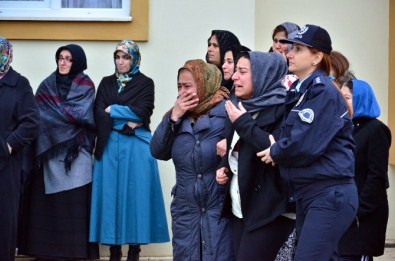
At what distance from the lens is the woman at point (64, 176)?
7684 mm

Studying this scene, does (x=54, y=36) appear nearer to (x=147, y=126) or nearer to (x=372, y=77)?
(x=147, y=126)

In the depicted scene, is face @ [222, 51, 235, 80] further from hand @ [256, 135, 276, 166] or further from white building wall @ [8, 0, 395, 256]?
hand @ [256, 135, 276, 166]

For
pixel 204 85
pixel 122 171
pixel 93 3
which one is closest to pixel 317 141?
pixel 204 85

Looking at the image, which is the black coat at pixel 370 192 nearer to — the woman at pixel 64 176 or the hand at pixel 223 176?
the hand at pixel 223 176

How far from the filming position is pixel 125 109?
302 inches

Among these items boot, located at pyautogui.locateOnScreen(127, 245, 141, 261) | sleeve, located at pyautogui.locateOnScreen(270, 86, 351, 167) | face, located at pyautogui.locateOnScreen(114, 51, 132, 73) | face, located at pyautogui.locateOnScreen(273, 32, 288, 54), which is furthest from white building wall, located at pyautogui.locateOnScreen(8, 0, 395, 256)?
sleeve, located at pyautogui.locateOnScreen(270, 86, 351, 167)

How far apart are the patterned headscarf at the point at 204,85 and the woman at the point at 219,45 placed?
140 cm

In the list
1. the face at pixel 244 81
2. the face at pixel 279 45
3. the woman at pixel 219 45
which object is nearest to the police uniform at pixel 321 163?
the face at pixel 244 81

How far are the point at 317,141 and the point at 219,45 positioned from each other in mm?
2800

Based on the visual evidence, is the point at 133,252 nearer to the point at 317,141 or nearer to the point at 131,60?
the point at 131,60

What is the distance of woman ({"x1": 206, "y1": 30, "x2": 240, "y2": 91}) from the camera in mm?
7359

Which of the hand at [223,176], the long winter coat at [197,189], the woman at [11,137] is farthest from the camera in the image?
the woman at [11,137]

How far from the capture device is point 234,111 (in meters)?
5.30

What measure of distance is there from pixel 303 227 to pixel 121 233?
3.14 metres
